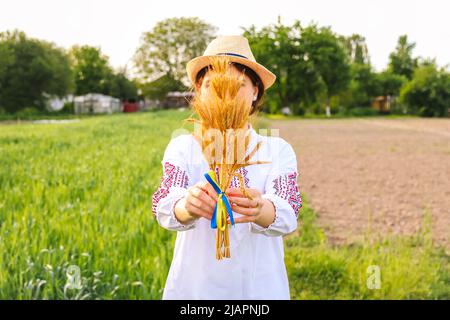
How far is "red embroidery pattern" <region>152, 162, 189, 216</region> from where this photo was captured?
137cm

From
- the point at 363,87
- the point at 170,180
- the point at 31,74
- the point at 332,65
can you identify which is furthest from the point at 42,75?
the point at 170,180

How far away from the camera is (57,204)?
4836mm

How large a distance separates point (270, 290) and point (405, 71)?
66672 mm

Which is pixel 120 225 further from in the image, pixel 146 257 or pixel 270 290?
pixel 270 290

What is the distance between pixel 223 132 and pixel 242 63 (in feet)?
1.26

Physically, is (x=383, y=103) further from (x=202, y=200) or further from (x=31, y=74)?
(x=202, y=200)

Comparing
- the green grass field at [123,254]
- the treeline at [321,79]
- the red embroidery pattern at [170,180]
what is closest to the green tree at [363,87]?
the treeline at [321,79]

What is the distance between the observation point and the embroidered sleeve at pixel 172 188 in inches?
51.1

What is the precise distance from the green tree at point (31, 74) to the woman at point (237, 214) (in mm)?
37576

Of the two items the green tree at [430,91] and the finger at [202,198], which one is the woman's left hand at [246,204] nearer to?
the finger at [202,198]

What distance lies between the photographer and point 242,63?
54.0 inches

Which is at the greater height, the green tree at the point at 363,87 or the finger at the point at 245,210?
the green tree at the point at 363,87

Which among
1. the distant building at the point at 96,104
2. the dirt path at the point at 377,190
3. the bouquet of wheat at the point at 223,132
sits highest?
the distant building at the point at 96,104

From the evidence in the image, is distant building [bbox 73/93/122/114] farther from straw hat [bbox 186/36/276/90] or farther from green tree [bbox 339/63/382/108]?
straw hat [bbox 186/36/276/90]
